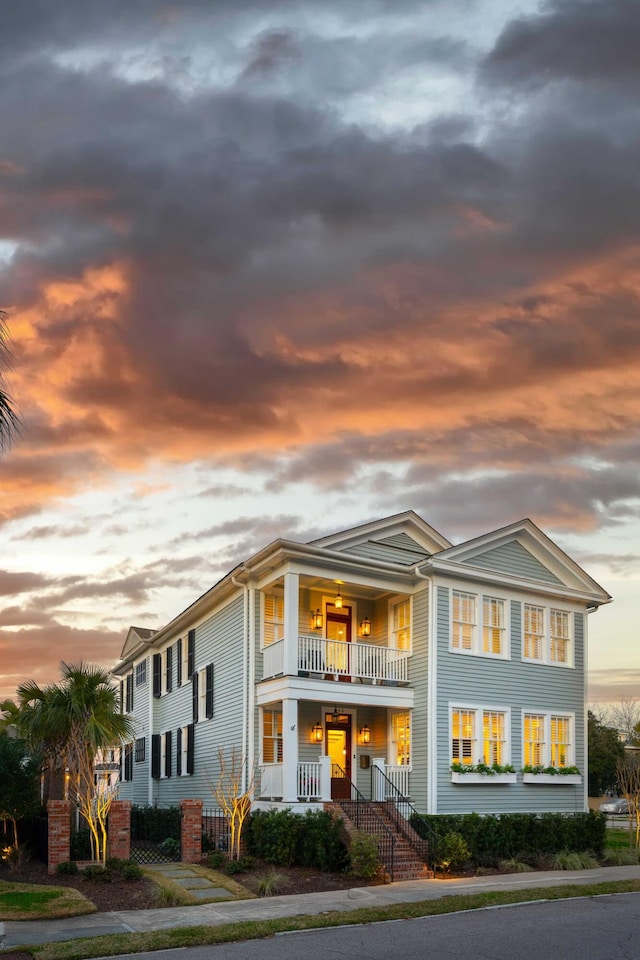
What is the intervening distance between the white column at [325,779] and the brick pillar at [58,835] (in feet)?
18.3

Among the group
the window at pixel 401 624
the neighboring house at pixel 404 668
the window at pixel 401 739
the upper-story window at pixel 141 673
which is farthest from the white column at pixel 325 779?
the upper-story window at pixel 141 673

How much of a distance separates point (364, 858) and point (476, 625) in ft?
25.2

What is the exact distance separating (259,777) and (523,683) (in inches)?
292

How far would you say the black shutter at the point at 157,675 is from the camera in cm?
3475

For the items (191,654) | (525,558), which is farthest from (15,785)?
(525,558)

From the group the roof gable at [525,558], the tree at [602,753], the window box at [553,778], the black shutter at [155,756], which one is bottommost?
the tree at [602,753]

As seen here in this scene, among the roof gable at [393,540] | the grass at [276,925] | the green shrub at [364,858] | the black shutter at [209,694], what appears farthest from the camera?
the black shutter at [209,694]

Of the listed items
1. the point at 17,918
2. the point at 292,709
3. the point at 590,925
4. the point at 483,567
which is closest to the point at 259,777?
the point at 292,709

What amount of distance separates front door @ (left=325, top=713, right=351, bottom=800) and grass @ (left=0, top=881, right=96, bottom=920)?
8.78 meters

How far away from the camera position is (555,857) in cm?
2205

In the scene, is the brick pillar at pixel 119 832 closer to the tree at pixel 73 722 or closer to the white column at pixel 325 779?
the tree at pixel 73 722

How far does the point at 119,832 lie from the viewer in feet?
65.6

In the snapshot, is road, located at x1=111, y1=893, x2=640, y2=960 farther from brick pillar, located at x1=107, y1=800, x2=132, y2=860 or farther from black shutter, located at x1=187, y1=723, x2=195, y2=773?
black shutter, located at x1=187, y1=723, x2=195, y2=773

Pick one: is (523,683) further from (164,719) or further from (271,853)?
(164,719)
